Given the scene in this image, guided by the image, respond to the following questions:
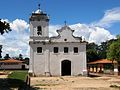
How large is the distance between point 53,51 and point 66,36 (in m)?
3.17

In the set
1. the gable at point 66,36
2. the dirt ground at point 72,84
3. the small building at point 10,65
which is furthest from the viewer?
the small building at point 10,65

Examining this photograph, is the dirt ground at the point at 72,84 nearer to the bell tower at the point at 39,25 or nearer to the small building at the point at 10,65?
the bell tower at the point at 39,25

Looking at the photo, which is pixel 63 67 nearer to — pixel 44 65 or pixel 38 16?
pixel 44 65

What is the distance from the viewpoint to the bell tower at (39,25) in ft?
178

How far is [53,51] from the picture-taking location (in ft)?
179

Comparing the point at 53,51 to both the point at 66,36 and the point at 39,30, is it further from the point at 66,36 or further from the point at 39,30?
the point at 39,30

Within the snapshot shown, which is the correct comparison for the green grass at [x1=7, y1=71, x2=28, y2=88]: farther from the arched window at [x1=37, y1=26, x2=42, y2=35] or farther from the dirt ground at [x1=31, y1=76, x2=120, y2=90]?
the arched window at [x1=37, y1=26, x2=42, y2=35]

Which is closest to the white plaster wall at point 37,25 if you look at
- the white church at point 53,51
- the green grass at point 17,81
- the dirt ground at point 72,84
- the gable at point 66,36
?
the white church at point 53,51

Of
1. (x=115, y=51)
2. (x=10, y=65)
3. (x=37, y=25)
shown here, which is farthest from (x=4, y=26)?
(x=10, y=65)

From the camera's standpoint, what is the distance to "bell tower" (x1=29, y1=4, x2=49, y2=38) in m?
54.4

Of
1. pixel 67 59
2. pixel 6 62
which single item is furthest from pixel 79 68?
pixel 6 62

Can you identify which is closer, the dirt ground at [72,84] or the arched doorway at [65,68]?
the dirt ground at [72,84]

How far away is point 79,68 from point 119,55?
7.36 meters

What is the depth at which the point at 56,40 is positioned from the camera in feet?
179
